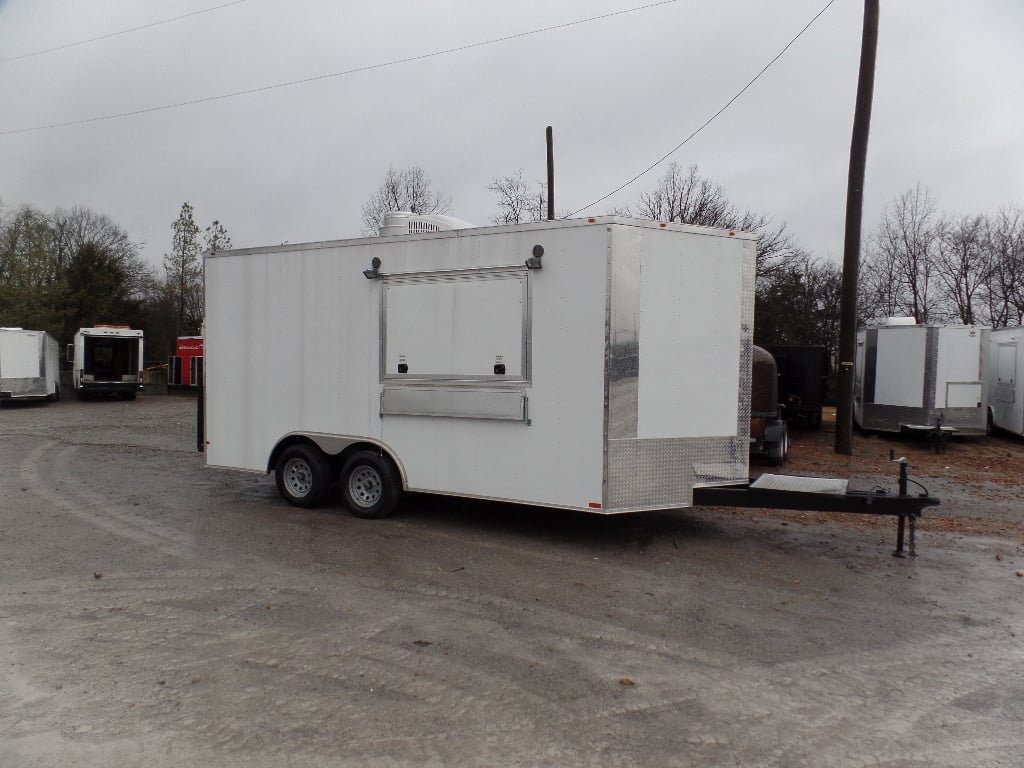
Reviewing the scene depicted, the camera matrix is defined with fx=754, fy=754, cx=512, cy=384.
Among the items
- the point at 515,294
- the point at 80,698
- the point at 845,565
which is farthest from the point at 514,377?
the point at 80,698

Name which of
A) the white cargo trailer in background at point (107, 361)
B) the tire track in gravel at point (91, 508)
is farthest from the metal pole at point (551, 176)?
the white cargo trailer in background at point (107, 361)

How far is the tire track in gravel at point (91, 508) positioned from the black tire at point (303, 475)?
1416 millimetres

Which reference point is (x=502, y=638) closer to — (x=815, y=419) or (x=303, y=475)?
(x=303, y=475)

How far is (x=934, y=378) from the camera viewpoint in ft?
47.4

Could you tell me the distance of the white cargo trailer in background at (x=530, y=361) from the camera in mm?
6867

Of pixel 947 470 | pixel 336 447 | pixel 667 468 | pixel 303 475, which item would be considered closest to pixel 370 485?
pixel 336 447

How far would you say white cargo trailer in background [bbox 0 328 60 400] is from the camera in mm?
25125

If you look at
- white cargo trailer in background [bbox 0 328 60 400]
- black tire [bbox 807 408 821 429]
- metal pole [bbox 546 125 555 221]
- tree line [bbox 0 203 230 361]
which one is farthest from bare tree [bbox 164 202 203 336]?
black tire [bbox 807 408 821 429]

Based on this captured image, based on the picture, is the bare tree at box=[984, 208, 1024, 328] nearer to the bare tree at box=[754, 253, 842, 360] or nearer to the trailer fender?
the bare tree at box=[754, 253, 842, 360]

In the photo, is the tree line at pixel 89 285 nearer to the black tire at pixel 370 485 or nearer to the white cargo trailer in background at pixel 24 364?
the white cargo trailer in background at pixel 24 364

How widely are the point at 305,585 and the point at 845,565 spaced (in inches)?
185

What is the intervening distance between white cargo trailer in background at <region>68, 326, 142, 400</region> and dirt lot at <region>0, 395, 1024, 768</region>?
2248cm

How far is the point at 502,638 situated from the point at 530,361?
2.95 m

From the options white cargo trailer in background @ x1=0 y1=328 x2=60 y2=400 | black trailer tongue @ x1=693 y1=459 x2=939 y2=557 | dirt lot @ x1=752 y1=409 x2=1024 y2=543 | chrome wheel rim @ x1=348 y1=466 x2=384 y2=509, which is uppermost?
white cargo trailer in background @ x1=0 y1=328 x2=60 y2=400
